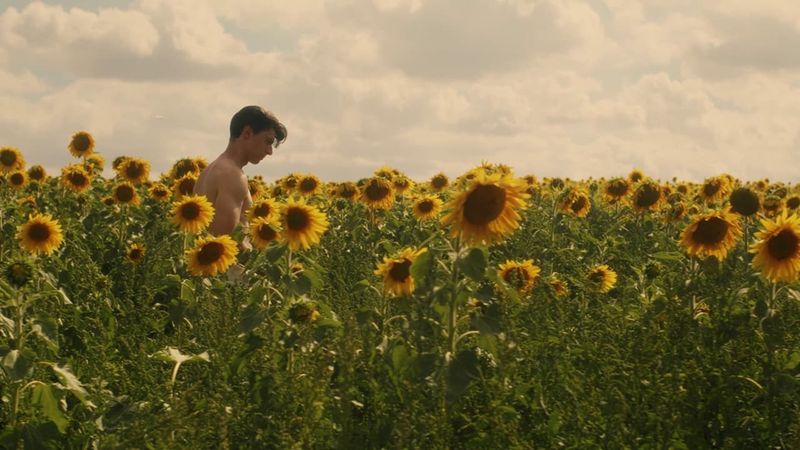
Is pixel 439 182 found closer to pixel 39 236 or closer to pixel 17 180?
pixel 17 180

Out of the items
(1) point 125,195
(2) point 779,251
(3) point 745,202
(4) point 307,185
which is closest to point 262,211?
(1) point 125,195

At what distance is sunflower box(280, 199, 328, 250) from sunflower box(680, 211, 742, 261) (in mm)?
2306

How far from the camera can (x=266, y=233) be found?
629cm

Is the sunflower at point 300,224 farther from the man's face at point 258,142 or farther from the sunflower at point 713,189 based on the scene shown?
the sunflower at point 713,189

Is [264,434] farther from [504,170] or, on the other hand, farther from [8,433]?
[504,170]

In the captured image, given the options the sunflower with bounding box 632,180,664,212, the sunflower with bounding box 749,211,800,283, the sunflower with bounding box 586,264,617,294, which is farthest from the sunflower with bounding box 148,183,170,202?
the sunflower with bounding box 749,211,800,283

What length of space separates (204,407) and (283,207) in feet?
5.44

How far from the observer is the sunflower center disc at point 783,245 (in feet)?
17.4

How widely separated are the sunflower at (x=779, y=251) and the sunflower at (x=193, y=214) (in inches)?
157

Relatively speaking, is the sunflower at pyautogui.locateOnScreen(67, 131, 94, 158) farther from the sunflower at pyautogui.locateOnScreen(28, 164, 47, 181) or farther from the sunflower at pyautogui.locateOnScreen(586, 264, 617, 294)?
the sunflower at pyautogui.locateOnScreen(586, 264, 617, 294)

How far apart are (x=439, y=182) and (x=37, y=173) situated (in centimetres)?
553

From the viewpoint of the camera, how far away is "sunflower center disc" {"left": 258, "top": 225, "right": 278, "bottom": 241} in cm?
625

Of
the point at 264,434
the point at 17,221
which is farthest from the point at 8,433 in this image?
the point at 17,221

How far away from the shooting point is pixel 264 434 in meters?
3.85
